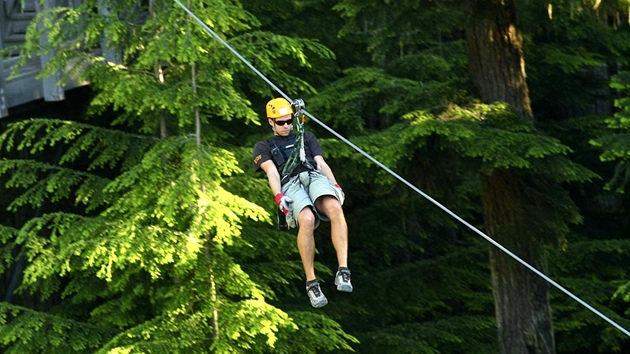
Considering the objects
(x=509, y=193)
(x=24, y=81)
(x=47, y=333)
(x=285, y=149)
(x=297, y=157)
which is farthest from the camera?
(x=509, y=193)

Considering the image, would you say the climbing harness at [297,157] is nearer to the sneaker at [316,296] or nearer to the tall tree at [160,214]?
the sneaker at [316,296]

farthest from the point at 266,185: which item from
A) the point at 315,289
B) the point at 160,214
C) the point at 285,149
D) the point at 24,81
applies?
the point at 315,289

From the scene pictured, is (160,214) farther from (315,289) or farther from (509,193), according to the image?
(509,193)

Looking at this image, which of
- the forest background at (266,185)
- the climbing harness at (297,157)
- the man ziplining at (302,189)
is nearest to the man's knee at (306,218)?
the man ziplining at (302,189)

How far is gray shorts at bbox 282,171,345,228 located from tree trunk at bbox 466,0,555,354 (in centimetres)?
495

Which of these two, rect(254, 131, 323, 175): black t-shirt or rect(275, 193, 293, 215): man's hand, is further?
rect(254, 131, 323, 175): black t-shirt

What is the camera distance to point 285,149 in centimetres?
1014

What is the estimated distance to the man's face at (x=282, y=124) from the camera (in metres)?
9.94

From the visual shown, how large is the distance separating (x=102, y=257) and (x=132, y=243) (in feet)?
1.03

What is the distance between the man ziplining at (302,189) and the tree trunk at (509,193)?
4843mm

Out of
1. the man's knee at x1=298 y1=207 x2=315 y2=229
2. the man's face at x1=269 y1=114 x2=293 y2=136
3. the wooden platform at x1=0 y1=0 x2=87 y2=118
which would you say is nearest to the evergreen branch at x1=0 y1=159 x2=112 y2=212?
the wooden platform at x1=0 y1=0 x2=87 y2=118

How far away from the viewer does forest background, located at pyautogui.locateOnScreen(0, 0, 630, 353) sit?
12.2 meters

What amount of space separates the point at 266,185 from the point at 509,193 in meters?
3.28

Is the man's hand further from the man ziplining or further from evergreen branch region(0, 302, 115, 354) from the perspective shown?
evergreen branch region(0, 302, 115, 354)
